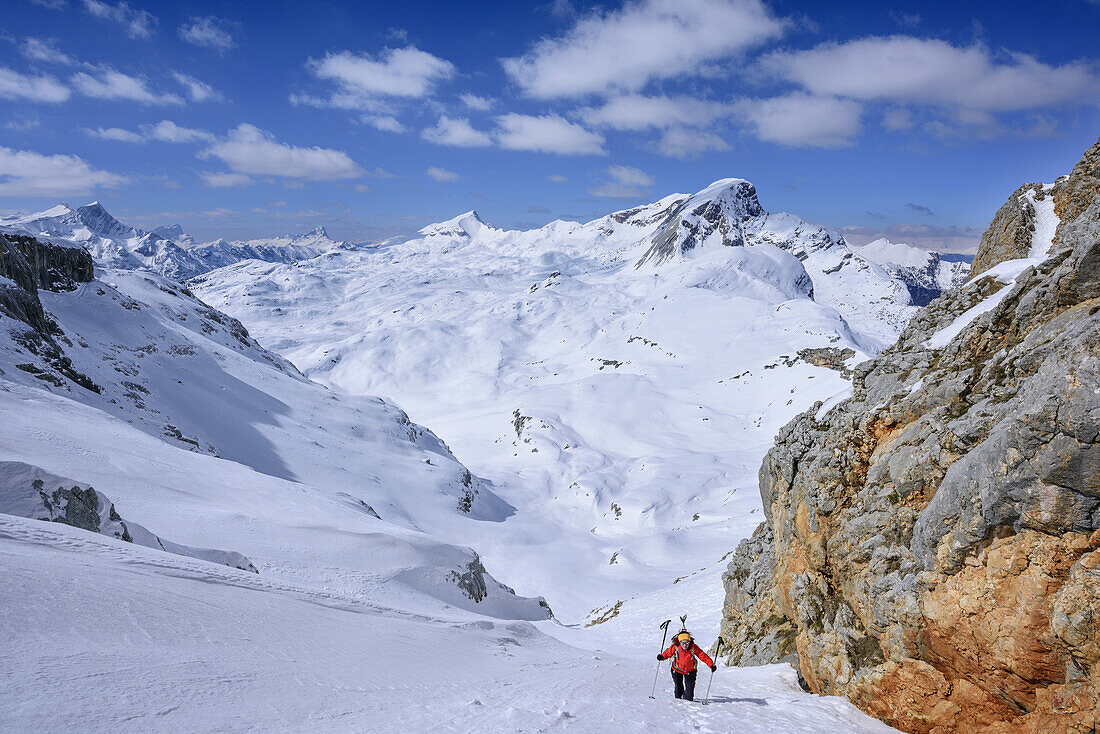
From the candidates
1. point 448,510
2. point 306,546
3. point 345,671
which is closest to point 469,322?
point 448,510

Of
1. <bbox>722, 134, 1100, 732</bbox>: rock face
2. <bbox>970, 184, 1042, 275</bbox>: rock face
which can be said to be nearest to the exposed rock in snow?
<bbox>722, 134, 1100, 732</bbox>: rock face

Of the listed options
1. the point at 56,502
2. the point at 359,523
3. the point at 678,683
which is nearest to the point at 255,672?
the point at 678,683

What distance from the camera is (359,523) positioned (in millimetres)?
27359

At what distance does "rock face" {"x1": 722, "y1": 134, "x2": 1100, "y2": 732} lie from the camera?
768cm

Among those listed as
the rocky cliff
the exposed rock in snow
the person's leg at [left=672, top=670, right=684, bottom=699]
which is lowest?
the person's leg at [left=672, top=670, right=684, bottom=699]

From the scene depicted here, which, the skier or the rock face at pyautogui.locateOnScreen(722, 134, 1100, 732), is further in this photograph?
the skier

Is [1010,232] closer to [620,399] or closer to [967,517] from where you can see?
[967,517]

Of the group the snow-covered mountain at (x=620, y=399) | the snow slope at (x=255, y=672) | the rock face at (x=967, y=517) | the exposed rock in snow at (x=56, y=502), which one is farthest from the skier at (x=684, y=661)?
the snow-covered mountain at (x=620, y=399)

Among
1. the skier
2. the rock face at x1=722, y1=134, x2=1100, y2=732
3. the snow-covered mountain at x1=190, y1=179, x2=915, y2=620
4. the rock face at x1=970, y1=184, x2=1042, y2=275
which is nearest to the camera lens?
the rock face at x1=722, y1=134, x2=1100, y2=732

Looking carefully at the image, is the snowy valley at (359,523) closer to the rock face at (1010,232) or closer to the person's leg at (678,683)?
the person's leg at (678,683)

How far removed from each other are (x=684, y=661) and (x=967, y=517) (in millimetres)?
5724

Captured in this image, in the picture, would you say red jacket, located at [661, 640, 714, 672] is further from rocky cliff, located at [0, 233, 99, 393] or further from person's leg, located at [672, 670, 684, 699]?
rocky cliff, located at [0, 233, 99, 393]

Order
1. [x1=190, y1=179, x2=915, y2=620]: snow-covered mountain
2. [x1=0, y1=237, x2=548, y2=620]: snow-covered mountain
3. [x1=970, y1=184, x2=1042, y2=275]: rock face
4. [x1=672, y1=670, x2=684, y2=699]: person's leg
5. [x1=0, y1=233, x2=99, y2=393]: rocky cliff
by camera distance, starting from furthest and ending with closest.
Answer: [x1=190, y1=179, x2=915, y2=620]: snow-covered mountain, [x1=0, y1=233, x2=99, y2=393]: rocky cliff, [x1=0, y1=237, x2=548, y2=620]: snow-covered mountain, [x1=970, y1=184, x2=1042, y2=275]: rock face, [x1=672, y1=670, x2=684, y2=699]: person's leg

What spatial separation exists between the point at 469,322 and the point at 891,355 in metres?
185
